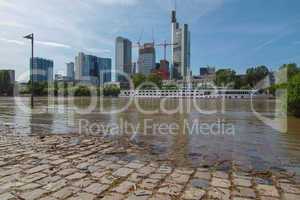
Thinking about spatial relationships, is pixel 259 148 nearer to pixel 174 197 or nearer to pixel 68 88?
pixel 174 197

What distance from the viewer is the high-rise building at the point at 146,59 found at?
427 ft

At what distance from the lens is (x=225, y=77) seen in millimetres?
83938

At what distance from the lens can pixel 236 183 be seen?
328 centimetres

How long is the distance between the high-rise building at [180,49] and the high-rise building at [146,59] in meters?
12.1

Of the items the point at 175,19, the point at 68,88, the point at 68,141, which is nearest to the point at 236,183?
the point at 68,141

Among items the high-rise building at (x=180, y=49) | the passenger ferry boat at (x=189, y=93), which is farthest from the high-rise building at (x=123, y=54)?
the passenger ferry boat at (x=189, y=93)

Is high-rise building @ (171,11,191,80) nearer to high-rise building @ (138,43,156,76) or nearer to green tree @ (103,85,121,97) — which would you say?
high-rise building @ (138,43,156,76)

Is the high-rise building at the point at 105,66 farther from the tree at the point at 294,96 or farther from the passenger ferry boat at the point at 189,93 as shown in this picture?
the tree at the point at 294,96

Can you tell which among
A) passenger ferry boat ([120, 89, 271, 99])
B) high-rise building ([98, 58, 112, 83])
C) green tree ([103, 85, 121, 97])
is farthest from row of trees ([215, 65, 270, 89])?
high-rise building ([98, 58, 112, 83])

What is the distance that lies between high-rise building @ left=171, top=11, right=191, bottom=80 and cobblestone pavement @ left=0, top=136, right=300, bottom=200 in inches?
5164

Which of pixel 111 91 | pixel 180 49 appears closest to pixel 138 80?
pixel 111 91

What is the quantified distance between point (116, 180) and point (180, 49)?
138807 mm

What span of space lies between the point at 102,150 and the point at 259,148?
3.59 meters

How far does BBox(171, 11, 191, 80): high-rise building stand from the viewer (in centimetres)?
13625
